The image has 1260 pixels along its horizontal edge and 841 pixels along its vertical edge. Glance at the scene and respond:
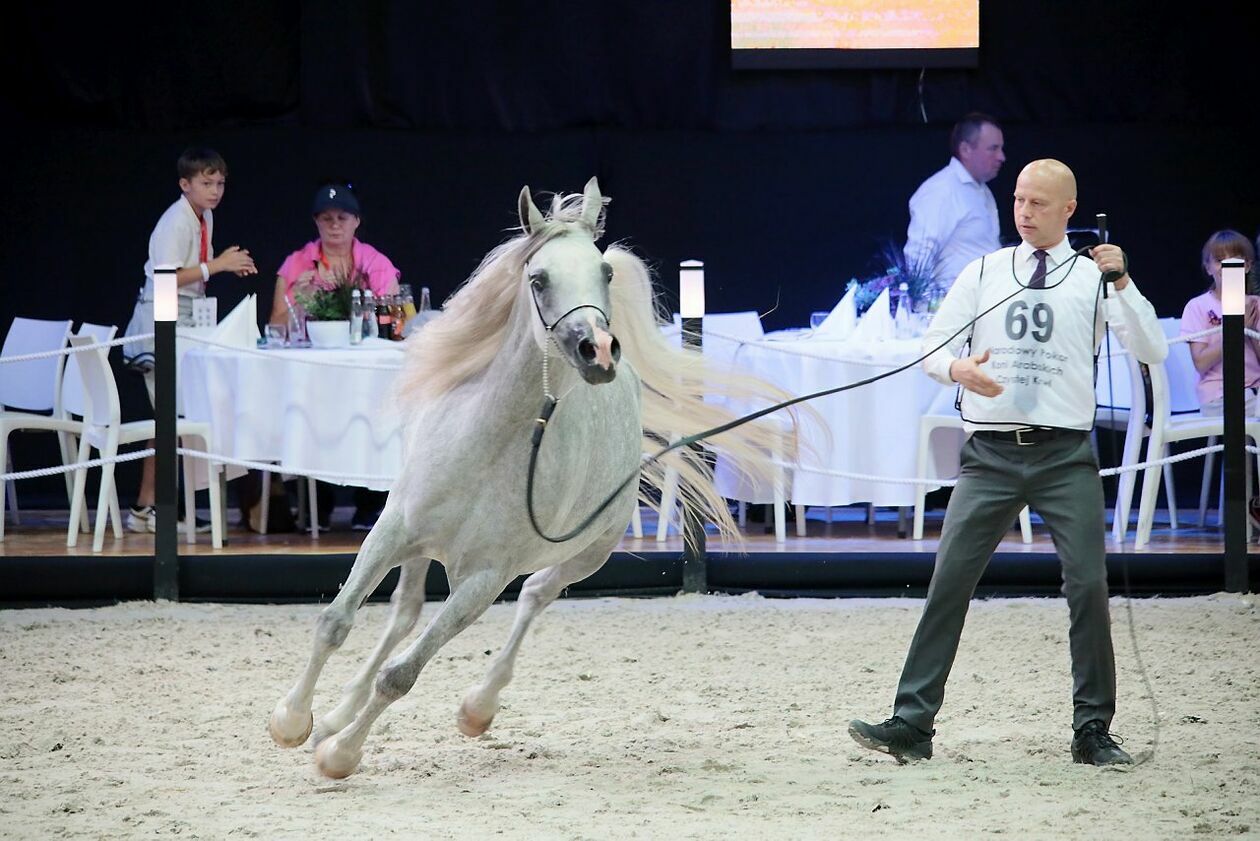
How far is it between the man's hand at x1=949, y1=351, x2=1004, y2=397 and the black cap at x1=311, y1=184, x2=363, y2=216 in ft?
14.9

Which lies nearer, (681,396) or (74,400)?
(681,396)

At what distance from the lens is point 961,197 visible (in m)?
8.34

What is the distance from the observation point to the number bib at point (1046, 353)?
3.88 meters

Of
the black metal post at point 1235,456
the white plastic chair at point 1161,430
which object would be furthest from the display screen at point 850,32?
the black metal post at point 1235,456

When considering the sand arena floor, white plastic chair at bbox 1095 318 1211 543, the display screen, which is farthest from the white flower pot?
white plastic chair at bbox 1095 318 1211 543

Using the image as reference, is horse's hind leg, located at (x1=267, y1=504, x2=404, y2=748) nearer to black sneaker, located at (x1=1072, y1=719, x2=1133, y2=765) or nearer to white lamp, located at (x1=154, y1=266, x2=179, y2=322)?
black sneaker, located at (x1=1072, y1=719, x2=1133, y2=765)

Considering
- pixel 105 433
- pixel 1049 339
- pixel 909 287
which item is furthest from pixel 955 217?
pixel 1049 339

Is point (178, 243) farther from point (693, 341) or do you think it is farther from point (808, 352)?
point (808, 352)

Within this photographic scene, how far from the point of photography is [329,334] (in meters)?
7.19

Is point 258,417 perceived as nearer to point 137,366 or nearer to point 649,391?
point 137,366

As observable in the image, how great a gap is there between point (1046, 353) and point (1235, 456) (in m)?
2.94

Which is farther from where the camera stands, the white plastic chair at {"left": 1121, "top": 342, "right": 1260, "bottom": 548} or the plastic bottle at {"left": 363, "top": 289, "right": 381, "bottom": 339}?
the plastic bottle at {"left": 363, "top": 289, "right": 381, "bottom": 339}

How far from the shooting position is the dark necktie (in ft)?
12.9

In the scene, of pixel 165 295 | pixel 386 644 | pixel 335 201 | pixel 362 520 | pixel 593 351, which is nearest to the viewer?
pixel 593 351
